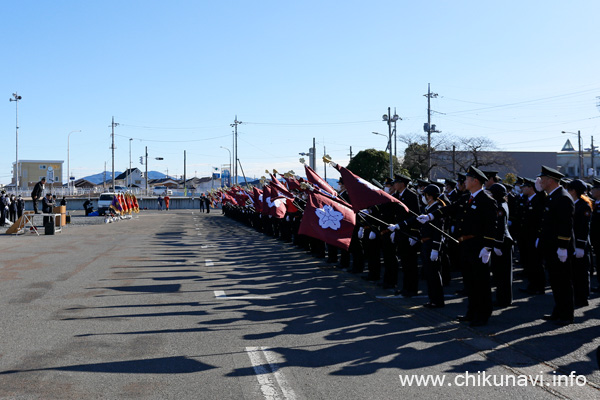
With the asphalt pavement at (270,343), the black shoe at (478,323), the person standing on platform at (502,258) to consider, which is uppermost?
the person standing on platform at (502,258)

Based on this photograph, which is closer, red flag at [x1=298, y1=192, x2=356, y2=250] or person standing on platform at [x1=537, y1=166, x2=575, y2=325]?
person standing on platform at [x1=537, y1=166, x2=575, y2=325]

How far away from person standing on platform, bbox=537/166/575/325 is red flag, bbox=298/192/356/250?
4419 mm

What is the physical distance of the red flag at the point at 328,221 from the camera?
11648 millimetres

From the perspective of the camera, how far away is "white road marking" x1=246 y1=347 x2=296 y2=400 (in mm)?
4820

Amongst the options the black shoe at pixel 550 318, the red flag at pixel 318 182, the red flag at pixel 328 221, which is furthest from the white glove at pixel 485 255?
the red flag at pixel 318 182

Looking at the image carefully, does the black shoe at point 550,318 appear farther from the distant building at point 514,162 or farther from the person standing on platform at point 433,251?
the distant building at point 514,162

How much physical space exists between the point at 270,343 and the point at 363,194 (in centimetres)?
427

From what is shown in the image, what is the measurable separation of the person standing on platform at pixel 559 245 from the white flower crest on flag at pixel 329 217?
459cm

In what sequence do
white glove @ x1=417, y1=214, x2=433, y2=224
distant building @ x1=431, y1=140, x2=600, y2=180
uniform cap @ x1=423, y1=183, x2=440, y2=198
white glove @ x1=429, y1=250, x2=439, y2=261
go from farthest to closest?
distant building @ x1=431, y1=140, x2=600, y2=180
uniform cap @ x1=423, y1=183, x2=440, y2=198
white glove @ x1=429, y1=250, x2=439, y2=261
white glove @ x1=417, y1=214, x2=433, y2=224

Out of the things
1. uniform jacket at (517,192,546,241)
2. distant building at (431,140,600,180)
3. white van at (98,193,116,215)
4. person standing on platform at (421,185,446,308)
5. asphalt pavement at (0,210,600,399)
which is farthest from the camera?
distant building at (431,140,600,180)

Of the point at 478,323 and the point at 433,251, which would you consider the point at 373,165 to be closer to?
the point at 433,251

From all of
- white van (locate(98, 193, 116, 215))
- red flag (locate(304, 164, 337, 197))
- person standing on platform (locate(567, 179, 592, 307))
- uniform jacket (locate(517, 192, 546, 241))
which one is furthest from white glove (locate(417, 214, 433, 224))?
white van (locate(98, 193, 116, 215))

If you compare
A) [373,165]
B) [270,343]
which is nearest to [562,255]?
[270,343]

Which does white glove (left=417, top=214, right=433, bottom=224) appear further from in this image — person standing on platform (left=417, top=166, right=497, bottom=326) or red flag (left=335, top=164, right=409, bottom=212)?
red flag (left=335, top=164, right=409, bottom=212)
